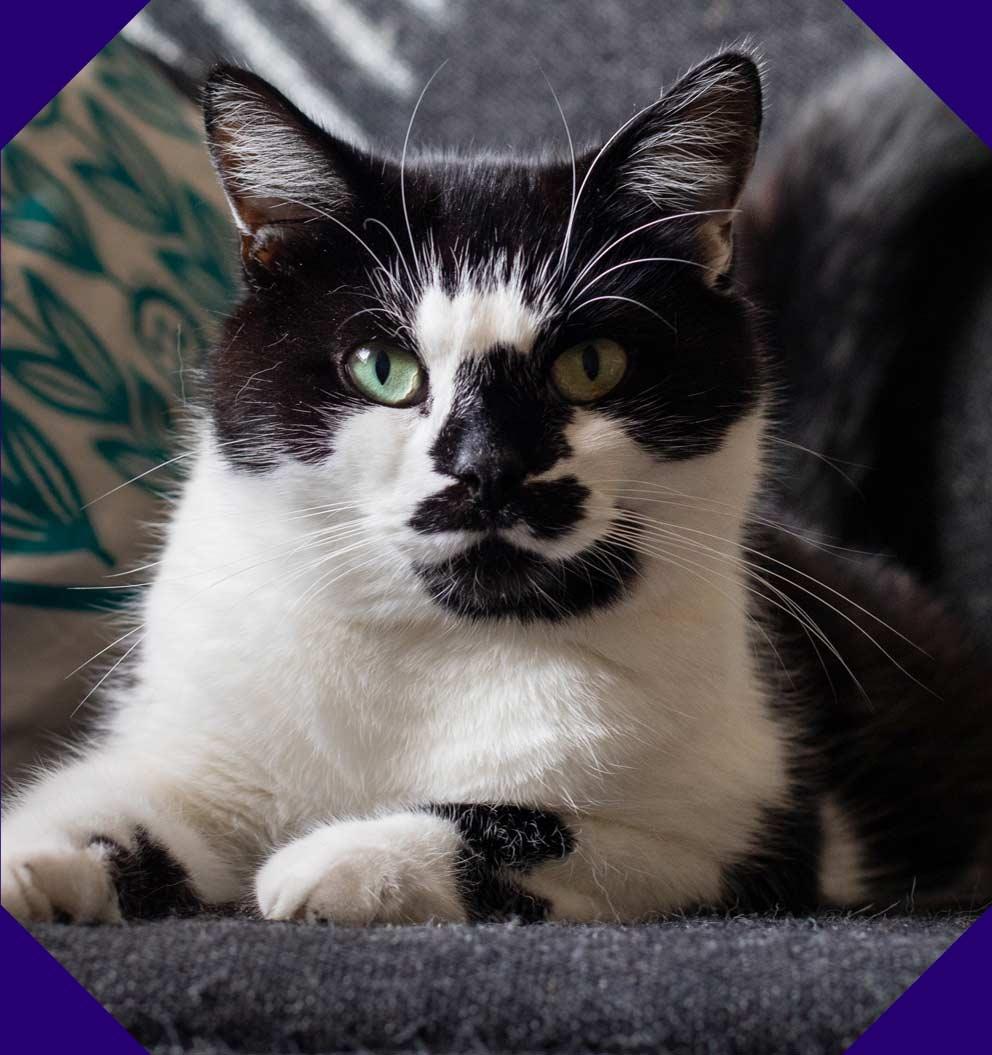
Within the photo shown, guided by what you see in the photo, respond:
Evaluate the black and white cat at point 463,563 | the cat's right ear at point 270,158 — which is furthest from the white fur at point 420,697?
the cat's right ear at point 270,158

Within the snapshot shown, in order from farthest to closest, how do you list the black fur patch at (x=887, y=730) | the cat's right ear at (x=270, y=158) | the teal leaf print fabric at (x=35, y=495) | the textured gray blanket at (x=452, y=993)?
the black fur patch at (x=887, y=730)
the teal leaf print fabric at (x=35, y=495)
the cat's right ear at (x=270, y=158)
the textured gray blanket at (x=452, y=993)

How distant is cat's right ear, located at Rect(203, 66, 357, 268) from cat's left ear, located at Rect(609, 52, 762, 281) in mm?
201

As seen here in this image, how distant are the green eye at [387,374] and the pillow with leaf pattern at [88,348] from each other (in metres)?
0.24

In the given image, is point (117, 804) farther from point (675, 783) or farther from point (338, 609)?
point (675, 783)

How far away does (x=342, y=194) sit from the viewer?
815mm

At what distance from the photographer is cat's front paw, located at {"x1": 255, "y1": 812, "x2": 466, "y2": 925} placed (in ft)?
2.28

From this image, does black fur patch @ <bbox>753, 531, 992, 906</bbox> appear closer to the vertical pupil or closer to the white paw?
the vertical pupil

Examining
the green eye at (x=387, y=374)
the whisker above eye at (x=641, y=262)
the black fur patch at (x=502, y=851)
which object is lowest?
the black fur patch at (x=502, y=851)

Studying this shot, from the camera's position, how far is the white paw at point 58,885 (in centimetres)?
64

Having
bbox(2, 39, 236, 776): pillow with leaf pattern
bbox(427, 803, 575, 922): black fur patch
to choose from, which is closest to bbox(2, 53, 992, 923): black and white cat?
bbox(427, 803, 575, 922): black fur patch

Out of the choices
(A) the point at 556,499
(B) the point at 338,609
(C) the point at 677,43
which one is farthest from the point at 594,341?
(C) the point at 677,43

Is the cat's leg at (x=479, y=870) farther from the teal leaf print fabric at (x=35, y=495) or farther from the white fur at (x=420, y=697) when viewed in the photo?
the teal leaf print fabric at (x=35, y=495)

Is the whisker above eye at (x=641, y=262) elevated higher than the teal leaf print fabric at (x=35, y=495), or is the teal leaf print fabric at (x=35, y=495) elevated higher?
the whisker above eye at (x=641, y=262)

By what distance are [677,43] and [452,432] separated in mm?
738
